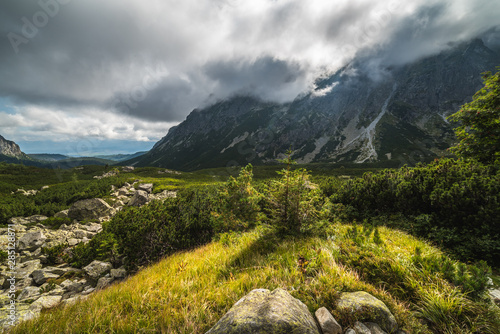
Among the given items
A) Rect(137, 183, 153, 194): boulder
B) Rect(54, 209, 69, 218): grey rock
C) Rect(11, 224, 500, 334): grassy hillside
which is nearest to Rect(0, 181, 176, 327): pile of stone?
Rect(11, 224, 500, 334): grassy hillside

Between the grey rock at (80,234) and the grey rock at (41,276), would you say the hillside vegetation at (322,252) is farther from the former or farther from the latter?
the grey rock at (80,234)

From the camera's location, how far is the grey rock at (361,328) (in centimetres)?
248

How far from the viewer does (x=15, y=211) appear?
45.8 feet

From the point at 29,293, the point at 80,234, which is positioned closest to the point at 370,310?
the point at 29,293

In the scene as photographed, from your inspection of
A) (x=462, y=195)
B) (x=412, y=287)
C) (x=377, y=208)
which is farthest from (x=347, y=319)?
(x=377, y=208)

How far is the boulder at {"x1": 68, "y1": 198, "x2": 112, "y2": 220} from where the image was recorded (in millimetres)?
15195

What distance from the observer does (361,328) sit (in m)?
2.52

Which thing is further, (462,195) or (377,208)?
(377,208)

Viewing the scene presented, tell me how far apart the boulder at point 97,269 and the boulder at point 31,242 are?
528cm

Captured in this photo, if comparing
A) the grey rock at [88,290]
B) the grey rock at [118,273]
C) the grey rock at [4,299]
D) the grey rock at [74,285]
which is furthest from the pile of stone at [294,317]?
the grey rock at [4,299]

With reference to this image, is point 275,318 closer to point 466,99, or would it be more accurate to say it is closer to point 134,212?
point 134,212

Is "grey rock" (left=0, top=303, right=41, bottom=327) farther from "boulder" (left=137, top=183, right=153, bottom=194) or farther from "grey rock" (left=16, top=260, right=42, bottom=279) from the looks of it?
"boulder" (left=137, top=183, right=153, bottom=194)

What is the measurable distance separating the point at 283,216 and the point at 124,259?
6.42 m

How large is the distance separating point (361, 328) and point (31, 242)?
1415cm
